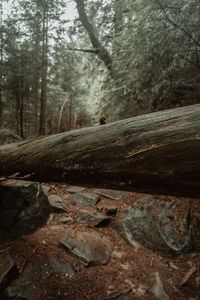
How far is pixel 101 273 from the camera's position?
15.1 feet

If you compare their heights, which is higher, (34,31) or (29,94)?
(34,31)

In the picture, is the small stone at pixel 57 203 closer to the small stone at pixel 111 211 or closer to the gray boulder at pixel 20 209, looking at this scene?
the gray boulder at pixel 20 209

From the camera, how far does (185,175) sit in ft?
7.30

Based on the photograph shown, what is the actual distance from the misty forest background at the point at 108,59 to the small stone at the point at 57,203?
3280mm

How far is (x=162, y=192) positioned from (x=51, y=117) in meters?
17.4

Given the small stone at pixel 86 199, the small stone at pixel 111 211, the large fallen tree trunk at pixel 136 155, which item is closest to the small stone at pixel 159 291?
the small stone at pixel 111 211

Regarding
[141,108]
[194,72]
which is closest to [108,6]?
[141,108]

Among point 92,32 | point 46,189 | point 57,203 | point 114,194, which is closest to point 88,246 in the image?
point 57,203

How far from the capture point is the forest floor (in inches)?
167

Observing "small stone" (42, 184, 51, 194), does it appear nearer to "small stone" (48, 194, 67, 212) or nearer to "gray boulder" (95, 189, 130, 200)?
"small stone" (48, 194, 67, 212)

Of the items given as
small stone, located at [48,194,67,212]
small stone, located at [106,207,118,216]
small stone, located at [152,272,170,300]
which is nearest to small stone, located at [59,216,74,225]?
small stone, located at [48,194,67,212]

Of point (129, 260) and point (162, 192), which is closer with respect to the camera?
point (162, 192)

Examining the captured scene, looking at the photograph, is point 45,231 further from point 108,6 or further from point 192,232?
point 108,6

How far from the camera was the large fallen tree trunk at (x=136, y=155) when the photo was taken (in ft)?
7.45
